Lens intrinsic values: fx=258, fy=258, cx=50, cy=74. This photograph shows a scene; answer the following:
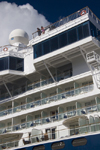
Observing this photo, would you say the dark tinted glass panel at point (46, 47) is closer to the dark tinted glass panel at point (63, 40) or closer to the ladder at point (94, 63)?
the dark tinted glass panel at point (63, 40)

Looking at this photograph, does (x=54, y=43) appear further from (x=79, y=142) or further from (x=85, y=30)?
(x=79, y=142)

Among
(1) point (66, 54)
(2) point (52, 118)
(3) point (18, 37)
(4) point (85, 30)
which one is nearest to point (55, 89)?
(2) point (52, 118)

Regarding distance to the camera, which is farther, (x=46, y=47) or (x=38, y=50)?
(x=38, y=50)

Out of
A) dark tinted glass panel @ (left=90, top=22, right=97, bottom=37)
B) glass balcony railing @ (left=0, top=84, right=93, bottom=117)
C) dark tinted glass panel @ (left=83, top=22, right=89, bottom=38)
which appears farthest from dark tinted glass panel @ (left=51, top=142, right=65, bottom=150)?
dark tinted glass panel @ (left=90, top=22, right=97, bottom=37)

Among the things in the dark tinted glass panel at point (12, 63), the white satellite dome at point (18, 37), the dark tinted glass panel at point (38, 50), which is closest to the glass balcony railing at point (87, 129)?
the dark tinted glass panel at point (38, 50)

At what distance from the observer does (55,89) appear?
112ft

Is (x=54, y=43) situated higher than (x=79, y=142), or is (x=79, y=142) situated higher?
(x=54, y=43)

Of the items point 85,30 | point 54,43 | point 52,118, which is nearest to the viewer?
point 85,30

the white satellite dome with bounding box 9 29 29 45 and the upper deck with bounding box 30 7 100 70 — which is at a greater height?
the white satellite dome with bounding box 9 29 29 45

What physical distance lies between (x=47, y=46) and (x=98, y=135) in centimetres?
1433

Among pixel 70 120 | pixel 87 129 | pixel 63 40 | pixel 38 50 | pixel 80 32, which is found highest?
pixel 80 32

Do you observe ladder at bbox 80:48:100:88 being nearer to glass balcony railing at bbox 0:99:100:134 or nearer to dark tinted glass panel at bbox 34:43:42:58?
glass balcony railing at bbox 0:99:100:134

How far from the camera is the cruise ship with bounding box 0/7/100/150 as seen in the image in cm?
2656

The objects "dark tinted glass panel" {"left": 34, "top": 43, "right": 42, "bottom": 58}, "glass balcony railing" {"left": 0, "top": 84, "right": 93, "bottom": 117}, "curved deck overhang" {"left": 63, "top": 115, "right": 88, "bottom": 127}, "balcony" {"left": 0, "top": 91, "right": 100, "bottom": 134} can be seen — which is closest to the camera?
"curved deck overhang" {"left": 63, "top": 115, "right": 88, "bottom": 127}
